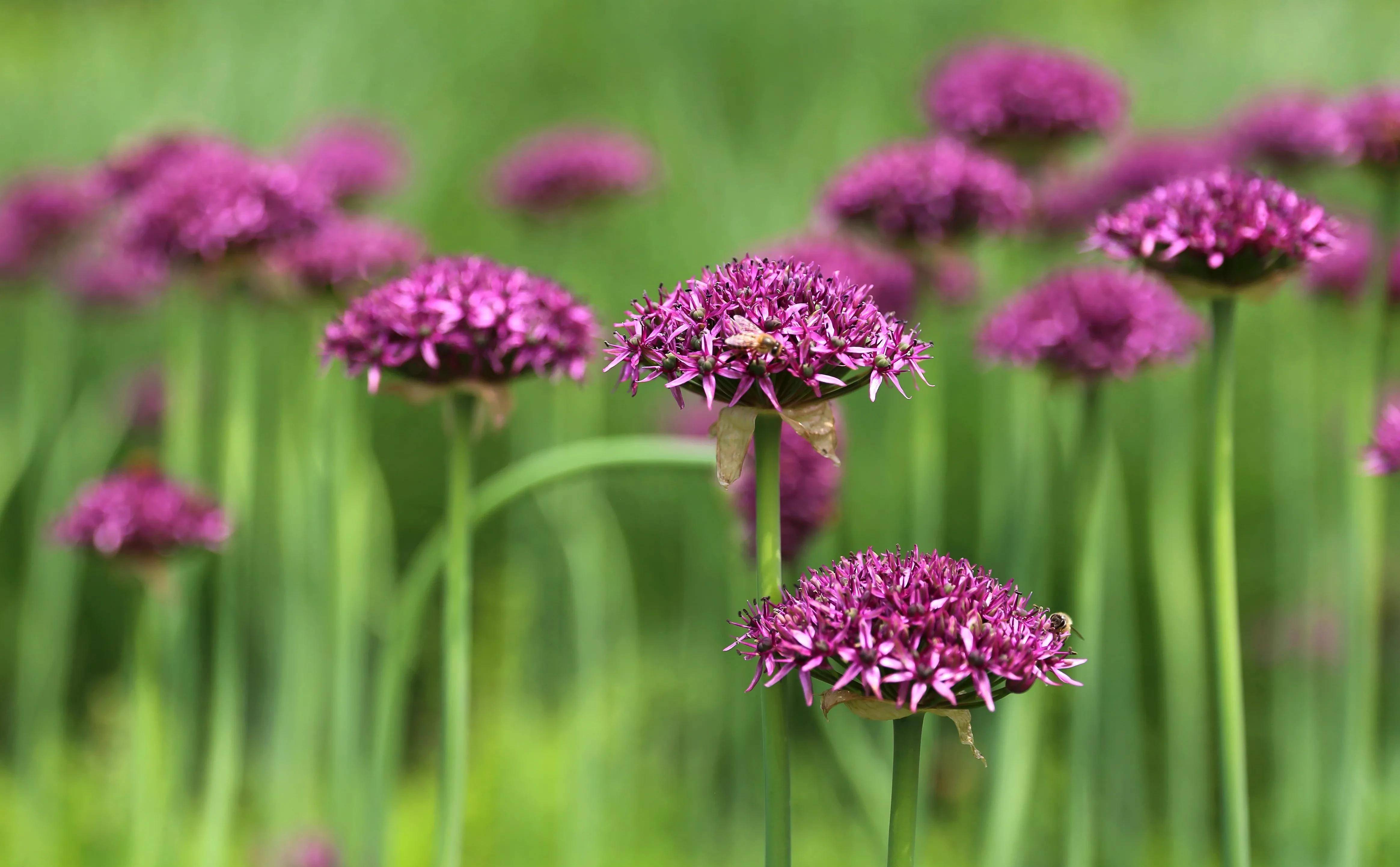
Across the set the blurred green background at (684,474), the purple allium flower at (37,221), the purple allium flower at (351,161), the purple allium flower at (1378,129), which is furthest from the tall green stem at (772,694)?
the purple allium flower at (37,221)

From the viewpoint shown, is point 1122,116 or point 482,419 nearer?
point 482,419

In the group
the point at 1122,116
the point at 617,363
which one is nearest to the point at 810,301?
the point at 617,363

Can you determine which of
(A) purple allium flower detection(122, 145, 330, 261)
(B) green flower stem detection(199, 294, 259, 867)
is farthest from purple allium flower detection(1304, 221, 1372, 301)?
(B) green flower stem detection(199, 294, 259, 867)

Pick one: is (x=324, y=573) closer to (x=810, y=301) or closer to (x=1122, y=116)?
(x=810, y=301)

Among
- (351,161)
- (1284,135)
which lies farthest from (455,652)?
(351,161)

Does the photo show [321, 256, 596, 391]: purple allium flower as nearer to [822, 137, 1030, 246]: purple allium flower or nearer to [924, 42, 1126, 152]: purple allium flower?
[822, 137, 1030, 246]: purple allium flower

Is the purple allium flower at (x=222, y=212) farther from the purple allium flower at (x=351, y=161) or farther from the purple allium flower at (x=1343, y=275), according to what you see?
the purple allium flower at (x=1343, y=275)

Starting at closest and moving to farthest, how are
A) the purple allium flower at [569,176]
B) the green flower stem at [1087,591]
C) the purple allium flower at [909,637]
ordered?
the purple allium flower at [909,637] → the green flower stem at [1087,591] → the purple allium flower at [569,176]
